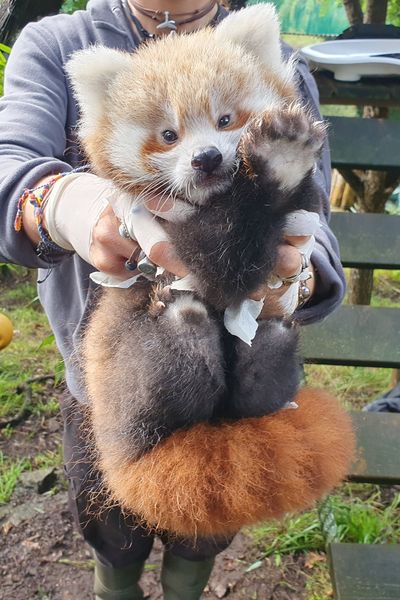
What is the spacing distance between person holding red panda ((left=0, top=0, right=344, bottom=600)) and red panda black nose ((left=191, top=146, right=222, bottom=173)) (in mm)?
100

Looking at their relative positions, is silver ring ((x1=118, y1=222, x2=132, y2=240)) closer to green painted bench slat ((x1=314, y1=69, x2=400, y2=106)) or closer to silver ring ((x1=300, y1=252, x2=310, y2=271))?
silver ring ((x1=300, y1=252, x2=310, y2=271))

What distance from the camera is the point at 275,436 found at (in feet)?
3.27

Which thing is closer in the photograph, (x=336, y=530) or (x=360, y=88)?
(x=336, y=530)

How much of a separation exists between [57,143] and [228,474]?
0.84 meters

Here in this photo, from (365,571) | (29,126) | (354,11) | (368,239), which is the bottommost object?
(365,571)

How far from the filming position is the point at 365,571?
1937 mm

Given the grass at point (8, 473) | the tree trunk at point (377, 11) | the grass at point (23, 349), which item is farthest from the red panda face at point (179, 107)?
the tree trunk at point (377, 11)

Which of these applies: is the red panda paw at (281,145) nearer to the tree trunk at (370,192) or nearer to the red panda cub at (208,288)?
the red panda cub at (208,288)

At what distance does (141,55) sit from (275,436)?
2.32 feet

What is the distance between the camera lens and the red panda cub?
93 centimetres

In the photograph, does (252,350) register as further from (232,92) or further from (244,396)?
(232,92)

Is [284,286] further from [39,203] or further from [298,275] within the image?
[39,203]

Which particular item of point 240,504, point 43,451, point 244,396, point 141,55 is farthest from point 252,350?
point 43,451

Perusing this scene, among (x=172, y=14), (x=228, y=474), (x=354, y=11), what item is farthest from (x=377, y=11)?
(x=228, y=474)
